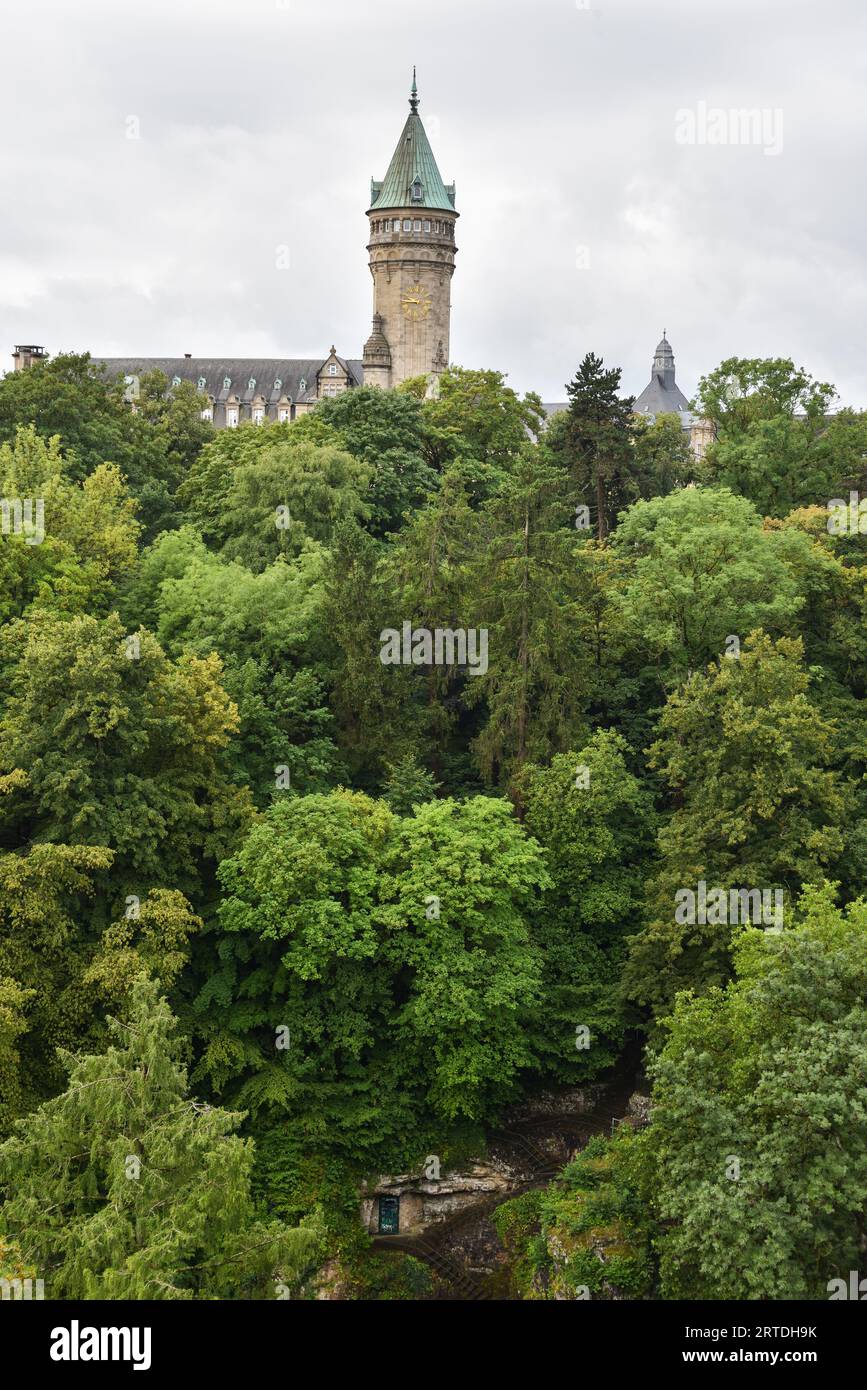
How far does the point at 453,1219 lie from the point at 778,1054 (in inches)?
571

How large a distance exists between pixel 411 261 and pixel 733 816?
82.9 metres

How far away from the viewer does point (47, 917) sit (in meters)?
34.1

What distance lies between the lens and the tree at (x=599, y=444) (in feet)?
195

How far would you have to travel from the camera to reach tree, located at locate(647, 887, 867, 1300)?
25.7m

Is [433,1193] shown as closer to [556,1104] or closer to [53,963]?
[556,1104]

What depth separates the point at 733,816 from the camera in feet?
128

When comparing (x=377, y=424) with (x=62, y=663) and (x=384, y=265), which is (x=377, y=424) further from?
(x=384, y=265)

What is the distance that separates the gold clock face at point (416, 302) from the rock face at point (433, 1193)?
85070 mm

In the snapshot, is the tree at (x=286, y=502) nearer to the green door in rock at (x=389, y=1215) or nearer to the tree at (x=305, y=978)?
the tree at (x=305, y=978)

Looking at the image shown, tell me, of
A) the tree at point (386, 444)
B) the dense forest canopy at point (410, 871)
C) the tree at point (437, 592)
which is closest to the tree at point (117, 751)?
the dense forest canopy at point (410, 871)

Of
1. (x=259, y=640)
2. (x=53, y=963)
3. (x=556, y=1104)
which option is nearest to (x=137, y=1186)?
(x=53, y=963)

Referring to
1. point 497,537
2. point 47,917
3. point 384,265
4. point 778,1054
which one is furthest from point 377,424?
point 384,265

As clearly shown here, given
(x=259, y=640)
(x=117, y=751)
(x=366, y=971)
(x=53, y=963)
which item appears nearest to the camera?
(x=53, y=963)

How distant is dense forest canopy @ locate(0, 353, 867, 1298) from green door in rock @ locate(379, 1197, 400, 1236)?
3.27ft
